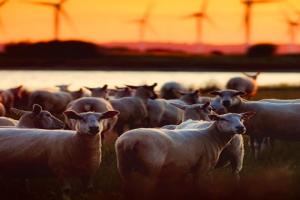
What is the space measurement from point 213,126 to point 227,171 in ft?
6.09

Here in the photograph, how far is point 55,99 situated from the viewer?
82.9 ft

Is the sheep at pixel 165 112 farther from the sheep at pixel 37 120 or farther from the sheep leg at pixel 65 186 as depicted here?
the sheep leg at pixel 65 186

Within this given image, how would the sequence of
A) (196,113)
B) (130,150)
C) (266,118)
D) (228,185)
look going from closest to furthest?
(130,150), (228,185), (266,118), (196,113)

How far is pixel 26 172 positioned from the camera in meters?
11.9

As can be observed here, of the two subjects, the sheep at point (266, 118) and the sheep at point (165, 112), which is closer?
the sheep at point (266, 118)

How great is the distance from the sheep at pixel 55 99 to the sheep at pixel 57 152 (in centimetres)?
1299

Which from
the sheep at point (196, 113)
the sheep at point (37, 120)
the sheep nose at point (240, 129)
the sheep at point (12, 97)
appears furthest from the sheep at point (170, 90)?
the sheep nose at point (240, 129)

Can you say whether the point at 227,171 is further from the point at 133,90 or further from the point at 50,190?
the point at 133,90

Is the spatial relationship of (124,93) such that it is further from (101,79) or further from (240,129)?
(101,79)

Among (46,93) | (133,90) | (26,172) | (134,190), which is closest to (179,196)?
(134,190)

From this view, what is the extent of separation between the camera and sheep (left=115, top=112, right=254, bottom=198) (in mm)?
11039

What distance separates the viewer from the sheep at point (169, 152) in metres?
11.0

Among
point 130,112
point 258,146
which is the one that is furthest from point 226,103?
point 130,112

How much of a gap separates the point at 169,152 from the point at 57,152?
63.8 inches
